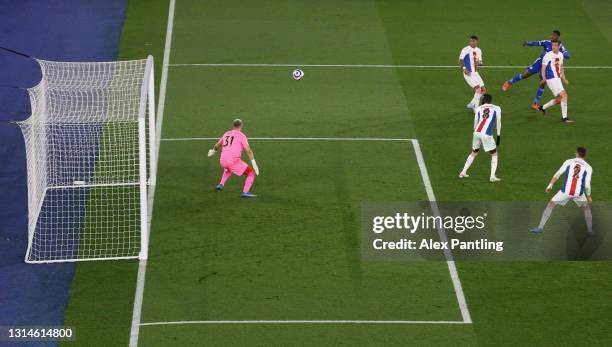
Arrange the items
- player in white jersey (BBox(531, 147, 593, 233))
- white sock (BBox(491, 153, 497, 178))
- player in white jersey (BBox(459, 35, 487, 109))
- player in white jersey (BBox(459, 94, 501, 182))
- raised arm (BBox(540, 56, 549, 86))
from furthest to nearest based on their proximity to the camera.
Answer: player in white jersey (BBox(459, 35, 487, 109)), raised arm (BBox(540, 56, 549, 86)), white sock (BBox(491, 153, 497, 178)), player in white jersey (BBox(459, 94, 501, 182)), player in white jersey (BBox(531, 147, 593, 233))

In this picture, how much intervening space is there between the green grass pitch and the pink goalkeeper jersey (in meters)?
0.96

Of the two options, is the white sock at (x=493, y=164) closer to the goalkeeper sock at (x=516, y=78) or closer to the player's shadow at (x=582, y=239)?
the player's shadow at (x=582, y=239)

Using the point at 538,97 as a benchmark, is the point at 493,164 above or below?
below

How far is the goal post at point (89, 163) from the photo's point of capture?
2192cm

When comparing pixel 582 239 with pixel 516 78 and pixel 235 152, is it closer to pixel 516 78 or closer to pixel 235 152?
pixel 235 152

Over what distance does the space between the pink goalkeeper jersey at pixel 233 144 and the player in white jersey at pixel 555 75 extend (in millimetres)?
8713

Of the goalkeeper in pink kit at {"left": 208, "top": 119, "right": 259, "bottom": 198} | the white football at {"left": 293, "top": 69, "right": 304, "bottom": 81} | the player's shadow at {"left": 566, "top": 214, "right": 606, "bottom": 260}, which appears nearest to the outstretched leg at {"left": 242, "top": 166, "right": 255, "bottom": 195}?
the goalkeeper in pink kit at {"left": 208, "top": 119, "right": 259, "bottom": 198}

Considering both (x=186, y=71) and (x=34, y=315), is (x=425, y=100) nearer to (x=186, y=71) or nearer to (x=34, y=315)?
(x=186, y=71)

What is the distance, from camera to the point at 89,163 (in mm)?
25234

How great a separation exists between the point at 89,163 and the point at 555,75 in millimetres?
11073

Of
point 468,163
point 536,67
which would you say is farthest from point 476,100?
point 468,163

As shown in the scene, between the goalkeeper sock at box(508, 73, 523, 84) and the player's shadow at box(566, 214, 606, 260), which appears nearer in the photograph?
the player's shadow at box(566, 214, 606, 260)

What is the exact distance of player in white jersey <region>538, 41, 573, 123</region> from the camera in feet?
92.5

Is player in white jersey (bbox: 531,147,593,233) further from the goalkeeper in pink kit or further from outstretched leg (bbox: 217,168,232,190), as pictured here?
outstretched leg (bbox: 217,168,232,190)
